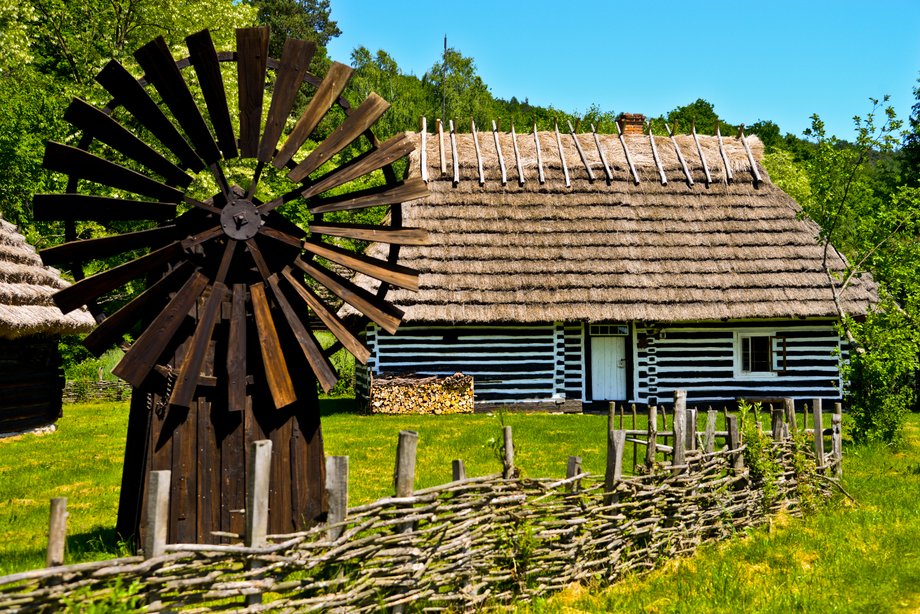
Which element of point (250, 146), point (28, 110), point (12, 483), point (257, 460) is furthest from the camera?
point (28, 110)

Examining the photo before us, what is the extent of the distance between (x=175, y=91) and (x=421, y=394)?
12227 millimetres

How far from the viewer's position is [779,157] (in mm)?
44188

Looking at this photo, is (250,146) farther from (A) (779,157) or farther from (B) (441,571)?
(A) (779,157)

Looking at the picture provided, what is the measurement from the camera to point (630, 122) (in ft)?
83.3

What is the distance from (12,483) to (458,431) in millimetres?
7389

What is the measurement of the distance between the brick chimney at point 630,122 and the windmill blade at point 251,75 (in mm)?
18542

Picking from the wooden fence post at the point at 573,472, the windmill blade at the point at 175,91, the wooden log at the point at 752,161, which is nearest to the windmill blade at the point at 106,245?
the windmill blade at the point at 175,91

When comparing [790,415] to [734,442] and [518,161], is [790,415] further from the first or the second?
[518,161]

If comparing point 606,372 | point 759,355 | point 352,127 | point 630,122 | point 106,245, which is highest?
point 630,122

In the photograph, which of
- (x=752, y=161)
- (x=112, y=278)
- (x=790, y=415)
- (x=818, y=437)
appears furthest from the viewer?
(x=752, y=161)

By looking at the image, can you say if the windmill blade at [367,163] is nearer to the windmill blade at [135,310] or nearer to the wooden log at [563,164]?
the windmill blade at [135,310]

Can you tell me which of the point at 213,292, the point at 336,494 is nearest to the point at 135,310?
the point at 213,292

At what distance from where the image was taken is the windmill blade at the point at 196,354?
24.0 ft

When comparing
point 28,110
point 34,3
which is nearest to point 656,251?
point 28,110
